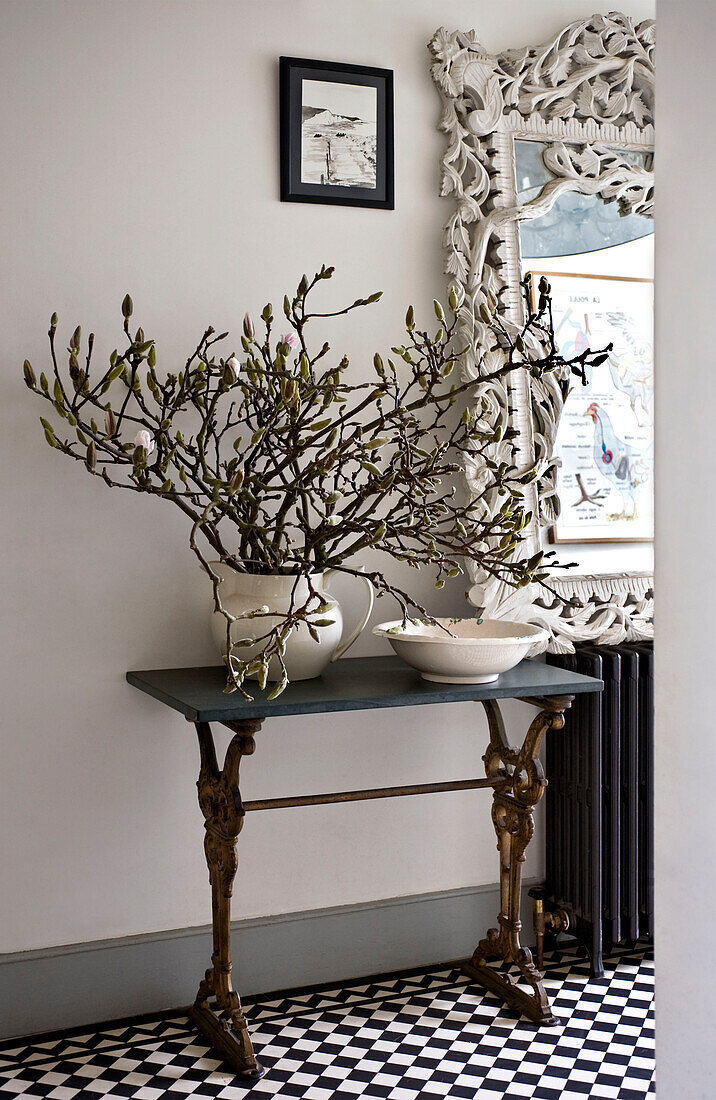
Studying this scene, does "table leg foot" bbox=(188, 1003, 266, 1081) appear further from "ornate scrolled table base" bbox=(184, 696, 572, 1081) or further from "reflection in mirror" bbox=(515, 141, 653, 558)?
"reflection in mirror" bbox=(515, 141, 653, 558)

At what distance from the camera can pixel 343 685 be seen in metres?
2.67

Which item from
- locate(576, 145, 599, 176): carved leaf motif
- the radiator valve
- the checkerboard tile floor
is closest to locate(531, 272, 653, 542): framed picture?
locate(576, 145, 599, 176): carved leaf motif

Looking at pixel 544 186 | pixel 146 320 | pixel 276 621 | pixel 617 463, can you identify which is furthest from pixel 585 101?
pixel 276 621

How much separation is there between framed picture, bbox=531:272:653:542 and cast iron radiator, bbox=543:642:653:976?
411 millimetres

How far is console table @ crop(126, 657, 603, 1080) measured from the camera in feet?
8.19

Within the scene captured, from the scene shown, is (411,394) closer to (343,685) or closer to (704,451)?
(343,685)

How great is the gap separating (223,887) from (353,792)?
1.31 ft

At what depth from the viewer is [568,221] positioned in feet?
10.3

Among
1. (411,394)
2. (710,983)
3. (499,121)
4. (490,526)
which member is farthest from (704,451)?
(499,121)

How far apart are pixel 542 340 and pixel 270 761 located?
1471 mm

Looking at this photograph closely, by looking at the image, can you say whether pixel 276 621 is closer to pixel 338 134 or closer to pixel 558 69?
pixel 338 134

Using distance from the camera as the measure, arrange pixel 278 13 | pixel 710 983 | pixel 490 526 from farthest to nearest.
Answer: pixel 278 13 → pixel 490 526 → pixel 710 983

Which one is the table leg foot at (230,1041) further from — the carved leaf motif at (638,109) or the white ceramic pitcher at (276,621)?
the carved leaf motif at (638,109)

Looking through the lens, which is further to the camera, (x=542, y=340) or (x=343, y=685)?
(x=542, y=340)
